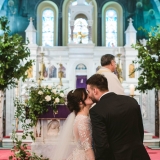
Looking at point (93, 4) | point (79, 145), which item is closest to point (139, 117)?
point (79, 145)

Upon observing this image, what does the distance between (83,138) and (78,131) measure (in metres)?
0.10

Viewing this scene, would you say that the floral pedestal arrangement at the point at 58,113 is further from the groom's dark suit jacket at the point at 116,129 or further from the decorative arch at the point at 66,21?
the decorative arch at the point at 66,21

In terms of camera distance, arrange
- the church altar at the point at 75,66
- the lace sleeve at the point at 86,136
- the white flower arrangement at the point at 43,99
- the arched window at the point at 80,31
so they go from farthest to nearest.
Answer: the arched window at the point at 80,31
the church altar at the point at 75,66
the white flower arrangement at the point at 43,99
the lace sleeve at the point at 86,136

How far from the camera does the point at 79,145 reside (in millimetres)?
3795

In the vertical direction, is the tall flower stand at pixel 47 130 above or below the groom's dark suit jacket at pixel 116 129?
below

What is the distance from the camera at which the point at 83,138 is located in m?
3.60

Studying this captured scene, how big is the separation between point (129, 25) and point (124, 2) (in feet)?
6.81

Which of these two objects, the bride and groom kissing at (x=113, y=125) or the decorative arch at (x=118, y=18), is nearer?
the bride and groom kissing at (x=113, y=125)

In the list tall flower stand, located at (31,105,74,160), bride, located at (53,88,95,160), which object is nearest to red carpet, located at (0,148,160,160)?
tall flower stand, located at (31,105,74,160)

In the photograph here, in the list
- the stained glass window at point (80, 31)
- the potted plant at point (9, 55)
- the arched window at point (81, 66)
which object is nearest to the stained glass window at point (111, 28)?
the stained glass window at point (80, 31)

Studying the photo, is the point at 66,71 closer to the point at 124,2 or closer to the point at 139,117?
the point at 124,2

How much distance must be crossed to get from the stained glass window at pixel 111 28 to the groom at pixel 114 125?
1663cm

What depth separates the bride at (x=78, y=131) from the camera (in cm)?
360

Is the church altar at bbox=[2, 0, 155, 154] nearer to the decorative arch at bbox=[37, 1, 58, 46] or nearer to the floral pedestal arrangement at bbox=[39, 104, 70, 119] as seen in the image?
the decorative arch at bbox=[37, 1, 58, 46]
